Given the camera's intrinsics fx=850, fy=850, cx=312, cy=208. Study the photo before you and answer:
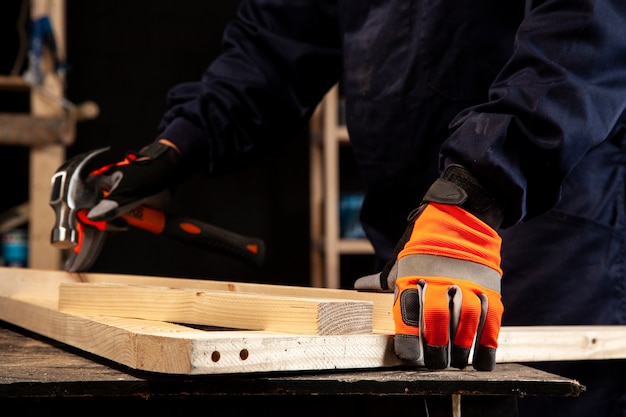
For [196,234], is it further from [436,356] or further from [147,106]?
[147,106]

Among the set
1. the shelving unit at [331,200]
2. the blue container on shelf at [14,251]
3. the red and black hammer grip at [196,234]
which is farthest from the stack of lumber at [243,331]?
the shelving unit at [331,200]

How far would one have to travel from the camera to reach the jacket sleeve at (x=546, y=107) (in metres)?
1.06

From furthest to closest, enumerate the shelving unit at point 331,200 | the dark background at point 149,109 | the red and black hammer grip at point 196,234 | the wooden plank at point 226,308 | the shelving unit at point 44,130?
the dark background at point 149,109
the shelving unit at point 331,200
the shelving unit at point 44,130
the red and black hammer grip at point 196,234
the wooden plank at point 226,308

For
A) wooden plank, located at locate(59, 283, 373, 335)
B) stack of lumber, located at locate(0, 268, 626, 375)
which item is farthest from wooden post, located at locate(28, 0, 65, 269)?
wooden plank, located at locate(59, 283, 373, 335)

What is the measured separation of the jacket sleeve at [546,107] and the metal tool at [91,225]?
679 mm

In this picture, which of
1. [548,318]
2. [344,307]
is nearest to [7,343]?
[344,307]

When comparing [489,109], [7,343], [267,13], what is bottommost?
[7,343]

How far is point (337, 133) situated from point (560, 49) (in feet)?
7.24

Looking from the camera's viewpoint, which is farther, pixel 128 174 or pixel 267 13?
pixel 267 13

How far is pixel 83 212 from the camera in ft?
5.22

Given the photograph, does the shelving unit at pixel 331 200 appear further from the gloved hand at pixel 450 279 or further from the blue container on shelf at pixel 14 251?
the gloved hand at pixel 450 279

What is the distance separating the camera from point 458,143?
1075mm

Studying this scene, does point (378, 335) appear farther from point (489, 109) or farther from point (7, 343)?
point (7, 343)

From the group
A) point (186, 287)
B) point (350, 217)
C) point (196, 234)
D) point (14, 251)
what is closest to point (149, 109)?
point (14, 251)
